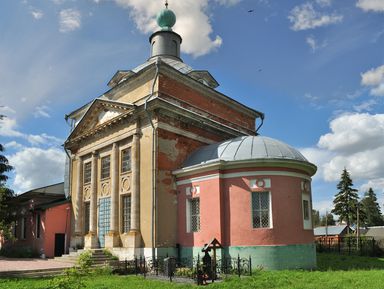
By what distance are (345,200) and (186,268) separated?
46.7 metres

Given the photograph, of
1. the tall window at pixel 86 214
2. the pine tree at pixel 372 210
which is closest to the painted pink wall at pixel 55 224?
the tall window at pixel 86 214

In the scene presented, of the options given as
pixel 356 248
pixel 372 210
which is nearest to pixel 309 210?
pixel 356 248

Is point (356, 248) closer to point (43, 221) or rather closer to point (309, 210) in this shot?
point (309, 210)

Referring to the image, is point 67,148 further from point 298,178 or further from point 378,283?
point 378,283

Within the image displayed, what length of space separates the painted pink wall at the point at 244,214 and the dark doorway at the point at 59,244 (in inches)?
431

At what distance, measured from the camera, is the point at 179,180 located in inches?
754

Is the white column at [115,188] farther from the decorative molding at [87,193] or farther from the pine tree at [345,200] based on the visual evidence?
the pine tree at [345,200]

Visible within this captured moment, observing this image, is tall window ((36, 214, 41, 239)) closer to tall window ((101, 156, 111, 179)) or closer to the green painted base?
tall window ((101, 156, 111, 179))

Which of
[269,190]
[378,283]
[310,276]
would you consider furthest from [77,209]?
[378,283]

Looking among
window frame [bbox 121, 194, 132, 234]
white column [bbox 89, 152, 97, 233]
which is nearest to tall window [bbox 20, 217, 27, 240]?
white column [bbox 89, 152, 97, 233]

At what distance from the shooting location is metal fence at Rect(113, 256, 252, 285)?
548 inches

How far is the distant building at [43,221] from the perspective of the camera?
24.3 meters

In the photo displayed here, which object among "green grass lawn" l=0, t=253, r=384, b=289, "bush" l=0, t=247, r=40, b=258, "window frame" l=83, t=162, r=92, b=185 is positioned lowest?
"bush" l=0, t=247, r=40, b=258

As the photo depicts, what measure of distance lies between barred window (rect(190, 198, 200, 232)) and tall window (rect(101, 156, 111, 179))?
19.3ft
